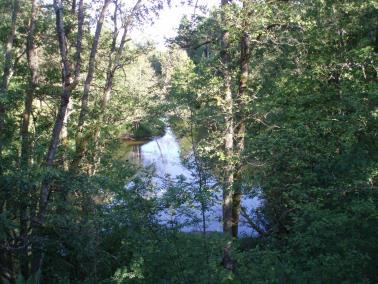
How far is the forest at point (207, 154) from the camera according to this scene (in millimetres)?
6359

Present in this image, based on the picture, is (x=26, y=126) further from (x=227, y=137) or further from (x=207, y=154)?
(x=227, y=137)

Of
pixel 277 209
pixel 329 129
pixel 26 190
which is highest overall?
pixel 329 129

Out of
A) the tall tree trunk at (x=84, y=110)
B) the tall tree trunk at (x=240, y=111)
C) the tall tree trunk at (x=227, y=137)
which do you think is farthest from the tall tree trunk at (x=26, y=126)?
the tall tree trunk at (x=240, y=111)

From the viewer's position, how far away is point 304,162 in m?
8.24

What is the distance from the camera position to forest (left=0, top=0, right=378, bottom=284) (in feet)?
20.9

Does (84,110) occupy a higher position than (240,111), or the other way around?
(240,111)

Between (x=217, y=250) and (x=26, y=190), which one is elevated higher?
(x=26, y=190)

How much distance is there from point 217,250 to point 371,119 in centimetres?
355

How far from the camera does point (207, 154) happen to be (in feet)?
33.6

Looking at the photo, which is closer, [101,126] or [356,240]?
[356,240]

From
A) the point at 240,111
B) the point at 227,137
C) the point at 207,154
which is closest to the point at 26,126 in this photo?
the point at 207,154

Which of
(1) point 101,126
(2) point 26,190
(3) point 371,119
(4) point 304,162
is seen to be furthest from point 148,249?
(1) point 101,126

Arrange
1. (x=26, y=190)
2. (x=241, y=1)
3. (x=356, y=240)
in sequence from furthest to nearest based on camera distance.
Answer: (x=241, y=1) → (x=26, y=190) → (x=356, y=240)

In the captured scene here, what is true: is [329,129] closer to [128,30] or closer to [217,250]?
[217,250]
